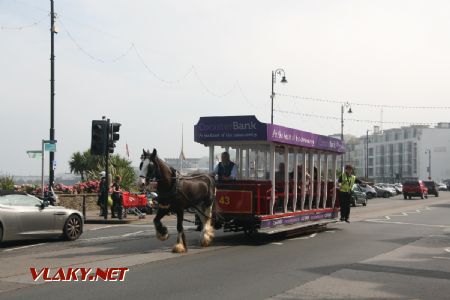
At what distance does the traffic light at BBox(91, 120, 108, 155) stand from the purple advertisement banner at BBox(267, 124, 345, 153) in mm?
7730

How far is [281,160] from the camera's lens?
14938mm

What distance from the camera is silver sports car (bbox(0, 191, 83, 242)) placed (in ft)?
43.1

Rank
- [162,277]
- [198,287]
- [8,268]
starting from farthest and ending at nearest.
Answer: [8,268] < [162,277] < [198,287]

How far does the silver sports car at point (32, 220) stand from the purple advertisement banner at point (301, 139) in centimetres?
546

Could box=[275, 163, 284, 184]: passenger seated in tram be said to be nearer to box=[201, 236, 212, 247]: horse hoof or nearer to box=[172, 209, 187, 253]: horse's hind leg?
box=[201, 236, 212, 247]: horse hoof

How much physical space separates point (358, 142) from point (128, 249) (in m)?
180

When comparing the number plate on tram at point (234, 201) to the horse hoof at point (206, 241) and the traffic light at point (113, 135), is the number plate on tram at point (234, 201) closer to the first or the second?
the horse hoof at point (206, 241)

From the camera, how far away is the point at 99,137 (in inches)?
795

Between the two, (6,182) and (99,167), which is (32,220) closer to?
(6,182)

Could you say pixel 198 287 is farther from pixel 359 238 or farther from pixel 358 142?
pixel 358 142

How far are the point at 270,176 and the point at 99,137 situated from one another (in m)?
8.02

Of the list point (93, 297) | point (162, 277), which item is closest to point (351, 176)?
point (162, 277)

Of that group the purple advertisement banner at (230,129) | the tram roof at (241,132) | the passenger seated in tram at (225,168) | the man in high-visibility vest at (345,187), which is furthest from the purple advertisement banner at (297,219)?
the purple advertisement banner at (230,129)

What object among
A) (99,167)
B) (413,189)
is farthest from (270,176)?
(413,189)
